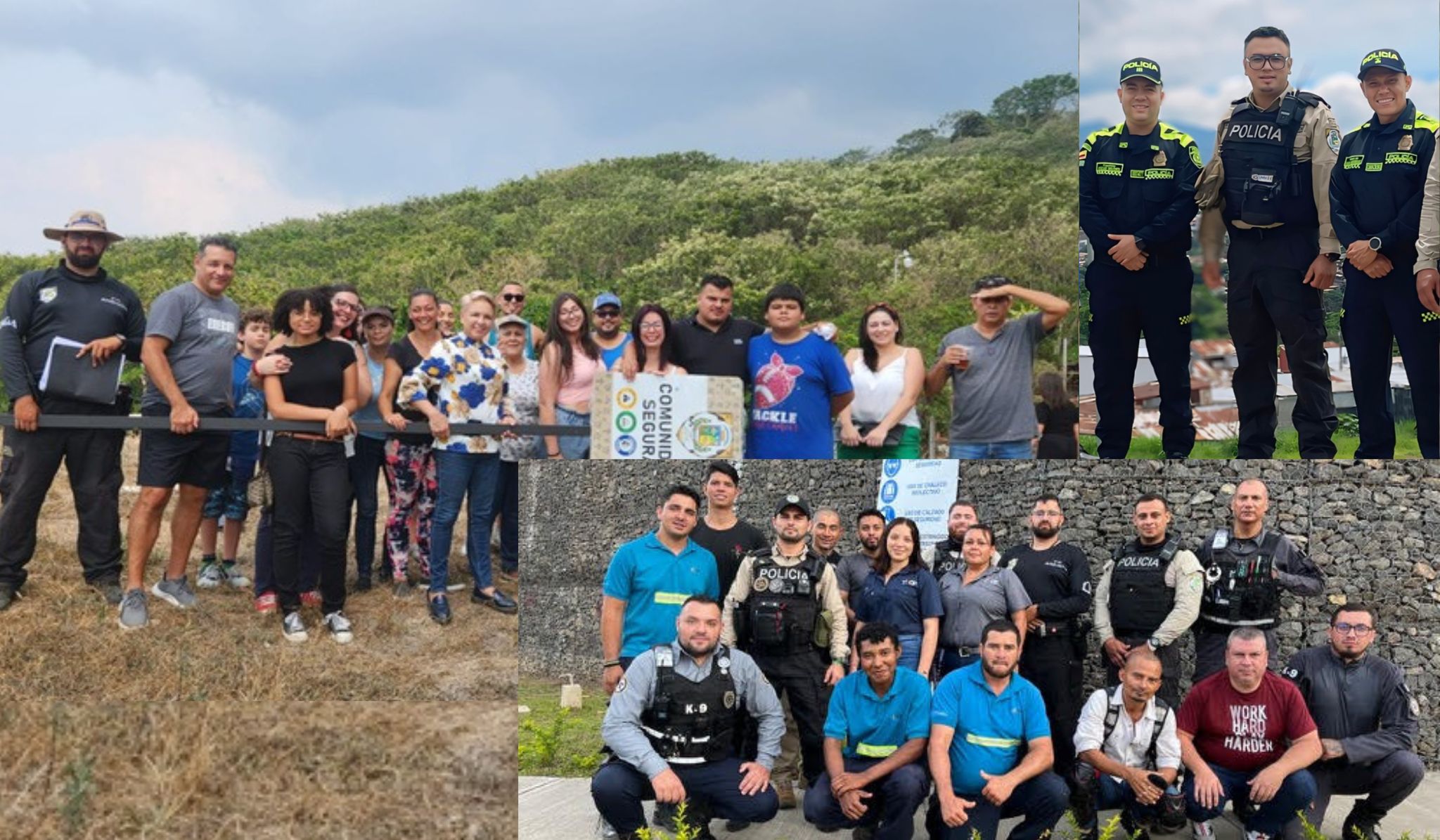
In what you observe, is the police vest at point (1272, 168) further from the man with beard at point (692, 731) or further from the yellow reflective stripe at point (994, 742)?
the man with beard at point (692, 731)

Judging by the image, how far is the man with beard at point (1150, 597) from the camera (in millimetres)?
4895

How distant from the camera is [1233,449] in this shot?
5.82m

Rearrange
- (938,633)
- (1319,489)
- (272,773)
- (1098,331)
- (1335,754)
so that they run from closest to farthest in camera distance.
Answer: (1335,754), (938,633), (1319,489), (1098,331), (272,773)

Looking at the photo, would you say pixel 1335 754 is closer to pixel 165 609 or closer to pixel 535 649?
pixel 535 649

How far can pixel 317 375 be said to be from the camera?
572 centimetres

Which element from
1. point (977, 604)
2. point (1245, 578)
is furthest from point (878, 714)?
point (1245, 578)

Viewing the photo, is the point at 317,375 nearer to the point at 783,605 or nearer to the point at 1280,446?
the point at 783,605

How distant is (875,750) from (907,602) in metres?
0.62

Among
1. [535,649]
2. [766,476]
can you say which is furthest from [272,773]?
[766,476]

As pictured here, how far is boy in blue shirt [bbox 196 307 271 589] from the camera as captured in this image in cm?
614

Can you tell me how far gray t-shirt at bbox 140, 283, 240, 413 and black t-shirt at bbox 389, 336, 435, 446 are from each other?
802mm

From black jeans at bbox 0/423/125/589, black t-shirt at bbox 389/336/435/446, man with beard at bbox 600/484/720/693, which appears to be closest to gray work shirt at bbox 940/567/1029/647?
man with beard at bbox 600/484/720/693

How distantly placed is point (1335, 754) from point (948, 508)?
1755mm

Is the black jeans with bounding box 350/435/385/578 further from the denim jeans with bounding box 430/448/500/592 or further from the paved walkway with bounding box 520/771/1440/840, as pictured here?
the paved walkway with bounding box 520/771/1440/840
